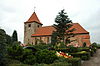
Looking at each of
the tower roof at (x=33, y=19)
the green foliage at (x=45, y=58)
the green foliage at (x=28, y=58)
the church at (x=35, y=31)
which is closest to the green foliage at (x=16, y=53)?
the green foliage at (x=28, y=58)

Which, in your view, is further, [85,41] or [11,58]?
[85,41]

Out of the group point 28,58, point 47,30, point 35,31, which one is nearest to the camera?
point 28,58

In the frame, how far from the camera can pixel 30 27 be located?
44375 mm

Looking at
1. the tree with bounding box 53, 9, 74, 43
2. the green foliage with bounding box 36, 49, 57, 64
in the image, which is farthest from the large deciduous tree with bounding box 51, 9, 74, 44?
the green foliage with bounding box 36, 49, 57, 64

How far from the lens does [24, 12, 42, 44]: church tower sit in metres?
44.0

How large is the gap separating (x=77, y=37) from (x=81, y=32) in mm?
1994

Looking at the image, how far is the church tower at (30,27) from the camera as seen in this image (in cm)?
4397

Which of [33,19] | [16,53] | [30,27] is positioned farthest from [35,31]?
[16,53]

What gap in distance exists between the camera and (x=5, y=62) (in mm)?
6570

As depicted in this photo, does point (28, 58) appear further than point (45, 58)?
No

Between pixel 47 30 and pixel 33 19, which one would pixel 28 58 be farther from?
pixel 33 19

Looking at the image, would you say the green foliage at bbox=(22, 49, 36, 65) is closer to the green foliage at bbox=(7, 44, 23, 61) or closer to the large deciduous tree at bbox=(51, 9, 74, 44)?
the green foliage at bbox=(7, 44, 23, 61)

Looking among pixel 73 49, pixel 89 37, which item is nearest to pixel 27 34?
pixel 89 37

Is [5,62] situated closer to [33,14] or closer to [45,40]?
[45,40]
